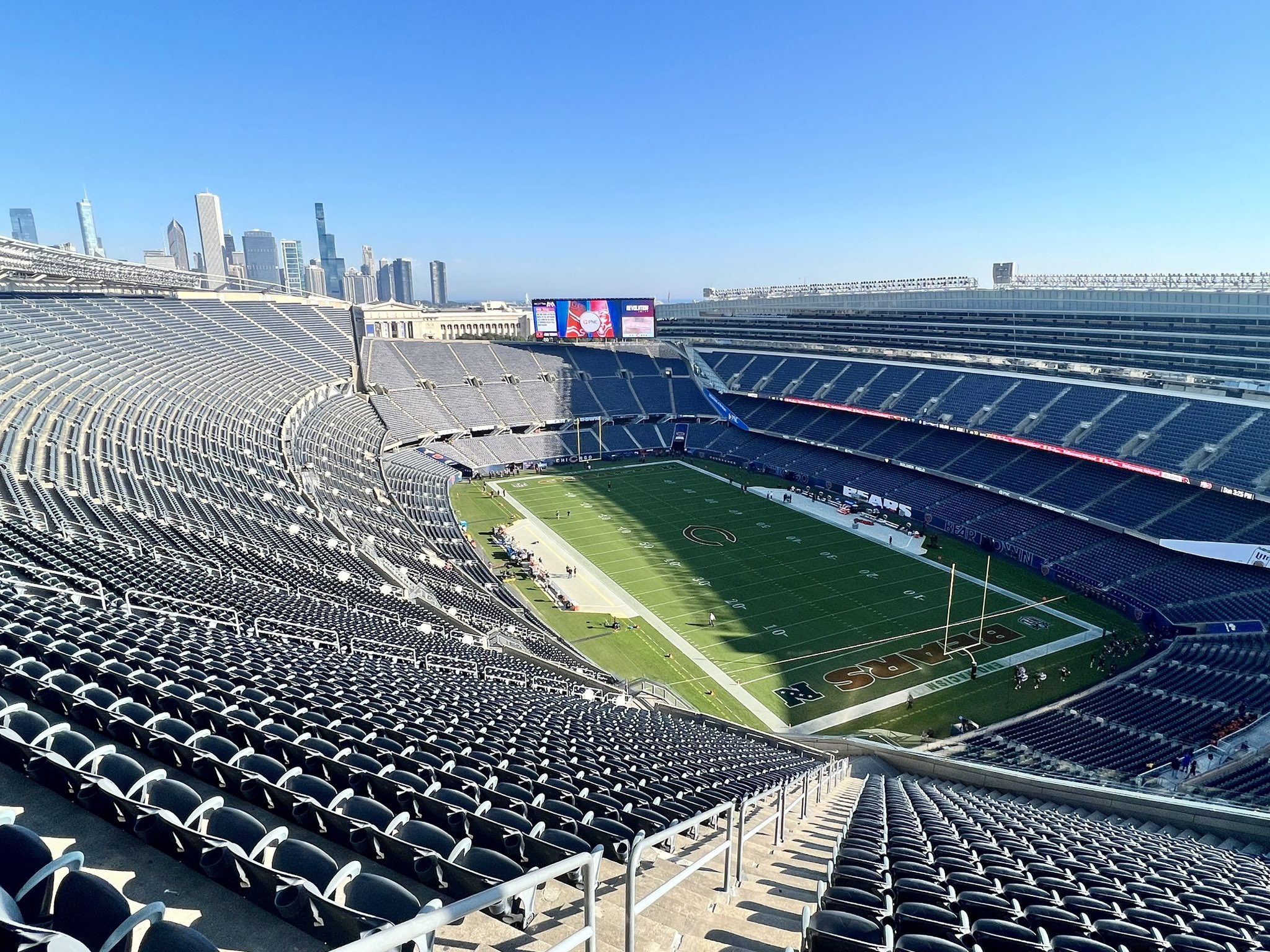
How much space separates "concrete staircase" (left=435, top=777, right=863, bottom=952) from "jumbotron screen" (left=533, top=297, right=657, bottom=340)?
2765 inches

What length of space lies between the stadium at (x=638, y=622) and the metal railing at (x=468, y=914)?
24 millimetres

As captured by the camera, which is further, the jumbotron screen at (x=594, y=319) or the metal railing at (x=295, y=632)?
the jumbotron screen at (x=594, y=319)

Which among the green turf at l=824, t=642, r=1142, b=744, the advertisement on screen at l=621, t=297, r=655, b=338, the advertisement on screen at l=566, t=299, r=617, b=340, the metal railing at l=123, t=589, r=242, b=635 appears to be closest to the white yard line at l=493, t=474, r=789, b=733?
the green turf at l=824, t=642, r=1142, b=744

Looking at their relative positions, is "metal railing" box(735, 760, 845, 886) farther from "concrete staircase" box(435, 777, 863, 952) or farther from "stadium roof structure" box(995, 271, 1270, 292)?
"stadium roof structure" box(995, 271, 1270, 292)

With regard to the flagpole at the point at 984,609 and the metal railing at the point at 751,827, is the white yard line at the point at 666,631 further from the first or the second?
the metal railing at the point at 751,827

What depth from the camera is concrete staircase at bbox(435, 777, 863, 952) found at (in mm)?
4934

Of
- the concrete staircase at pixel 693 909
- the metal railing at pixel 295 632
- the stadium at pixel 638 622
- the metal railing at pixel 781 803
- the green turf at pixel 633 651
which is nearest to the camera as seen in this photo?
the concrete staircase at pixel 693 909

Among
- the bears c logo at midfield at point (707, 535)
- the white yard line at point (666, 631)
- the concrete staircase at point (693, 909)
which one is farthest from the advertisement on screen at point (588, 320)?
the concrete staircase at point (693, 909)

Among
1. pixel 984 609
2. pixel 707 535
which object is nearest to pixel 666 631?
pixel 707 535

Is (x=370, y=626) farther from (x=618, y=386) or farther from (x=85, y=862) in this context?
(x=618, y=386)

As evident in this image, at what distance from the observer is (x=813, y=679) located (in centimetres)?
2875

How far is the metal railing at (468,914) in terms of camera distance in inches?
116

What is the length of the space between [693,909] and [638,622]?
90.1 feet

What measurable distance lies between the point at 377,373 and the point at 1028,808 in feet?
223
